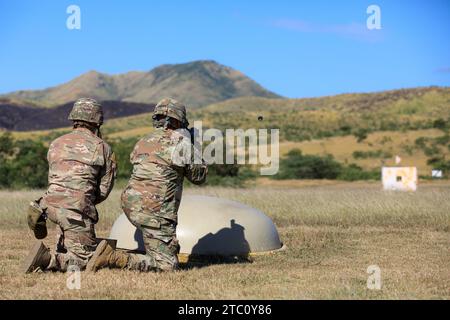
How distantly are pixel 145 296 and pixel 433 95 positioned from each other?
75.2 m

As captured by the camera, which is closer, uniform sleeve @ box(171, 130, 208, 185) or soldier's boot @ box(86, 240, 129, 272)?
soldier's boot @ box(86, 240, 129, 272)

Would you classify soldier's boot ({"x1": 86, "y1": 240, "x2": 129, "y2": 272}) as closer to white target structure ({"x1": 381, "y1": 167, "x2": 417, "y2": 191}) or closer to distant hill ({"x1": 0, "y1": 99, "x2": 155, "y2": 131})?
white target structure ({"x1": 381, "y1": 167, "x2": 417, "y2": 191})

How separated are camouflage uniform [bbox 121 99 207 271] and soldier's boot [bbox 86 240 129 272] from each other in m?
0.10

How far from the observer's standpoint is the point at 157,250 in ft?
26.0

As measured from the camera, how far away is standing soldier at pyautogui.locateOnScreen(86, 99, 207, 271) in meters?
7.91

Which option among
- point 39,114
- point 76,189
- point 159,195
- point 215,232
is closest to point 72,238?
point 76,189

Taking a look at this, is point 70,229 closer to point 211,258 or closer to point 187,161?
point 187,161

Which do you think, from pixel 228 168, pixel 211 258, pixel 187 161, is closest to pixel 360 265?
pixel 211 258

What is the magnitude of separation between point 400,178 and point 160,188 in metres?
20.6

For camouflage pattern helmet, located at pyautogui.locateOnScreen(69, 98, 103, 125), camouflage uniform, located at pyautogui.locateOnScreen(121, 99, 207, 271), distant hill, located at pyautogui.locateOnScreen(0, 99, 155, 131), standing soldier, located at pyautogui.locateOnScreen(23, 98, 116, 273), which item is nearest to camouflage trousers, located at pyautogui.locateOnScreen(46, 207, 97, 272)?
standing soldier, located at pyautogui.locateOnScreen(23, 98, 116, 273)

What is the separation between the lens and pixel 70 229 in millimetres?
7707

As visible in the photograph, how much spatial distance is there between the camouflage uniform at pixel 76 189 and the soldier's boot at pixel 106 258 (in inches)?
8.5

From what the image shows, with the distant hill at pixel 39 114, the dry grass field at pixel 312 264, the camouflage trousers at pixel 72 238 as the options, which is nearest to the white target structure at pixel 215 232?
the dry grass field at pixel 312 264

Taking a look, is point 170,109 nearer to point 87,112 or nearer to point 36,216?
point 87,112
